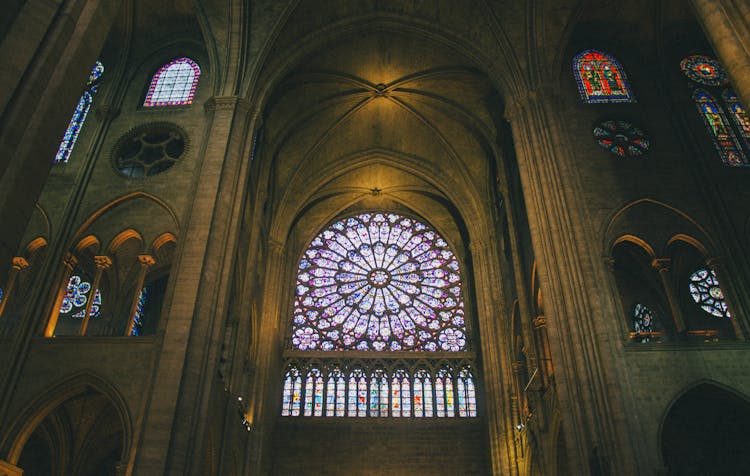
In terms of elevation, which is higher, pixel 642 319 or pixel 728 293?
pixel 642 319

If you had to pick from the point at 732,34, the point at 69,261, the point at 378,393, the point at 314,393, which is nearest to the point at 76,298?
the point at 69,261

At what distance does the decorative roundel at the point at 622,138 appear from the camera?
50.0ft

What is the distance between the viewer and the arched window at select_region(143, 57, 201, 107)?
54.7ft

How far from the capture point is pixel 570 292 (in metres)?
12.4

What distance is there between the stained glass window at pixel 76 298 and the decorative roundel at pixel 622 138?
43.1 feet

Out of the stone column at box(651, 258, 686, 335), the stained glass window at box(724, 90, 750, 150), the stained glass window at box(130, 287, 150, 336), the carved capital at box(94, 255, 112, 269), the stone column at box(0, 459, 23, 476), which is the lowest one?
the stone column at box(0, 459, 23, 476)

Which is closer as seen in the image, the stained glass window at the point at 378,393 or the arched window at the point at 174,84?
the arched window at the point at 174,84

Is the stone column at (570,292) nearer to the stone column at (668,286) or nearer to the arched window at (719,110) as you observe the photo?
the stone column at (668,286)

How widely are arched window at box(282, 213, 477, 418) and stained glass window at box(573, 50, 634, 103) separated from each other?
397 inches

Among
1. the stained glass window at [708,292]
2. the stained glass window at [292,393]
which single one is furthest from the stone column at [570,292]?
the stained glass window at [292,393]

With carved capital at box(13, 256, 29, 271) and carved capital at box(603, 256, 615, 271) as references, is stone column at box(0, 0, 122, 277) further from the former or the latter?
carved capital at box(603, 256, 615, 271)

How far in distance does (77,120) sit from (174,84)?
2.68 m

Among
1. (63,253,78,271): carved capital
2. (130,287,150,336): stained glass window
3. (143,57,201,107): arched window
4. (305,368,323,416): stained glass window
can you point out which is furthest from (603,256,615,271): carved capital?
(130,287,150,336): stained glass window

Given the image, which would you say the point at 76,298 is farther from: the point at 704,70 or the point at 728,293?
the point at 704,70
